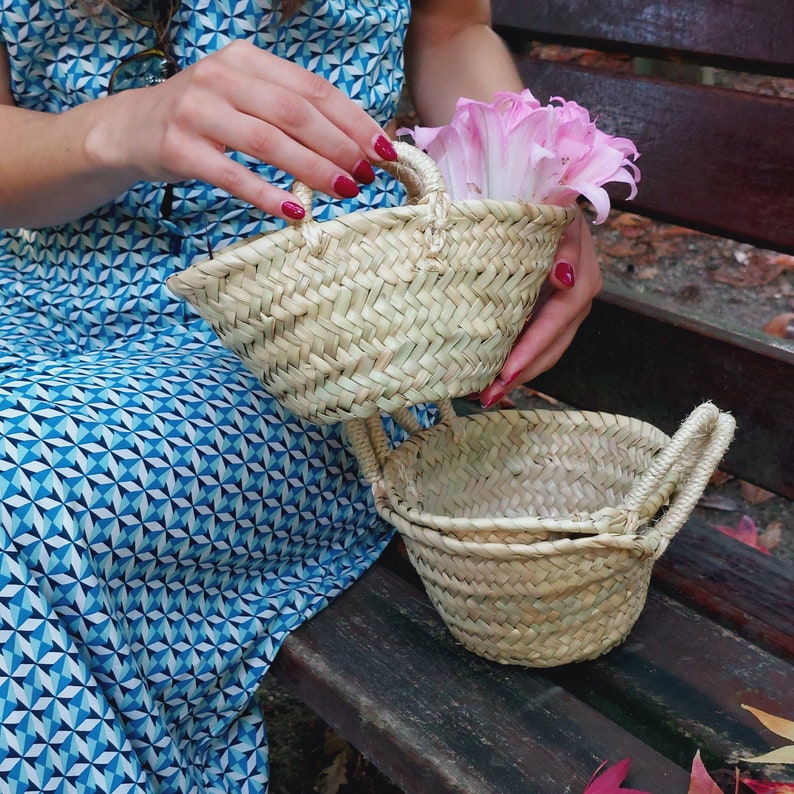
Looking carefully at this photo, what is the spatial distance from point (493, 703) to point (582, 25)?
1.05 metres

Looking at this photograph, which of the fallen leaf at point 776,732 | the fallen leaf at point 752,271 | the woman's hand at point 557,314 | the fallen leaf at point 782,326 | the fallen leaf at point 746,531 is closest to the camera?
the fallen leaf at point 776,732

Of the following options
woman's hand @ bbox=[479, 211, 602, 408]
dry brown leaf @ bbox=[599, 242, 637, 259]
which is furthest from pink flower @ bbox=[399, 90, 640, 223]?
dry brown leaf @ bbox=[599, 242, 637, 259]

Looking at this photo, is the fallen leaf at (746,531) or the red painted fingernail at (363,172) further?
the fallen leaf at (746,531)

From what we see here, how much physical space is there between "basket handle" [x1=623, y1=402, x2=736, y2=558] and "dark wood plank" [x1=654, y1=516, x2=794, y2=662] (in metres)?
0.25

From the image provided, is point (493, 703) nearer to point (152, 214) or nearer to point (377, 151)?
point (377, 151)

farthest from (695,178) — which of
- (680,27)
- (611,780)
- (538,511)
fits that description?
(611,780)

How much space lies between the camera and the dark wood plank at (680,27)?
1.31 meters

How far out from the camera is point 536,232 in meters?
0.97

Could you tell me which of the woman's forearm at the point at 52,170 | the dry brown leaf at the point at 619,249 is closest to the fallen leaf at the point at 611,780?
the woman's forearm at the point at 52,170

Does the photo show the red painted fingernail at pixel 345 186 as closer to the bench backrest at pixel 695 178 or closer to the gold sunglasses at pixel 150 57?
the gold sunglasses at pixel 150 57

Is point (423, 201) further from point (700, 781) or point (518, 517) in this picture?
point (700, 781)

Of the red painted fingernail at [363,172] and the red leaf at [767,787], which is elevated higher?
the red painted fingernail at [363,172]

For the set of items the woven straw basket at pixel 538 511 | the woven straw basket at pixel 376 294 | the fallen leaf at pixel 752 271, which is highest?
the woven straw basket at pixel 376 294

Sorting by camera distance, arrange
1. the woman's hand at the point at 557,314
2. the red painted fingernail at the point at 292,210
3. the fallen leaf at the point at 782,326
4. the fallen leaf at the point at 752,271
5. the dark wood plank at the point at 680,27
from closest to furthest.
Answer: the red painted fingernail at the point at 292,210, the woman's hand at the point at 557,314, the dark wood plank at the point at 680,27, the fallen leaf at the point at 782,326, the fallen leaf at the point at 752,271
